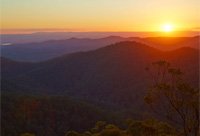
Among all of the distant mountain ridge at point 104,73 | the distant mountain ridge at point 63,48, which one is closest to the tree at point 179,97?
the distant mountain ridge at point 104,73

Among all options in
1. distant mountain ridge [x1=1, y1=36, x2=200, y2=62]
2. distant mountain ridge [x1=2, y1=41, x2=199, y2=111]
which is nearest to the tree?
distant mountain ridge [x1=2, y1=41, x2=199, y2=111]

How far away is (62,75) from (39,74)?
6.73 meters

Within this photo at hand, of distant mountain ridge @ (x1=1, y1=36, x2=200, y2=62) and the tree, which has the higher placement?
the tree

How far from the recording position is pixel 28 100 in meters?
50.3

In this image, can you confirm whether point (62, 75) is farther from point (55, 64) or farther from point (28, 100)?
point (28, 100)

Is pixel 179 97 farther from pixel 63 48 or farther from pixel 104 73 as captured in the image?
pixel 63 48

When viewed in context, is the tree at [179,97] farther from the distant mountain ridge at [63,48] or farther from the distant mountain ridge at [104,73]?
the distant mountain ridge at [63,48]

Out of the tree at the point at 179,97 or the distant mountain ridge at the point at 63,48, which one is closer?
the tree at the point at 179,97

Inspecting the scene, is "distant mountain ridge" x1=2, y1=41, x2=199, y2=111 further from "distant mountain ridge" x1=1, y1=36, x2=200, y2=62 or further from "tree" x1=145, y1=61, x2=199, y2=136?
"tree" x1=145, y1=61, x2=199, y2=136

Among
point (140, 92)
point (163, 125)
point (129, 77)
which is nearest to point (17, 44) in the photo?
point (129, 77)

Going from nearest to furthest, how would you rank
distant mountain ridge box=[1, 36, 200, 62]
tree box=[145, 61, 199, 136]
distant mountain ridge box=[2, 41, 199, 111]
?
1. tree box=[145, 61, 199, 136]
2. distant mountain ridge box=[2, 41, 199, 111]
3. distant mountain ridge box=[1, 36, 200, 62]

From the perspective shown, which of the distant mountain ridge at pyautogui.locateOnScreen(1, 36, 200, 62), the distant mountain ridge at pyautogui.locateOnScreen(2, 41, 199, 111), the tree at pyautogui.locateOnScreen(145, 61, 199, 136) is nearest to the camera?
the tree at pyautogui.locateOnScreen(145, 61, 199, 136)

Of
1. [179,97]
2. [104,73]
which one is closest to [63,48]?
[104,73]

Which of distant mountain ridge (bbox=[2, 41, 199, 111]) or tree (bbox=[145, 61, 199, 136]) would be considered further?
distant mountain ridge (bbox=[2, 41, 199, 111])
